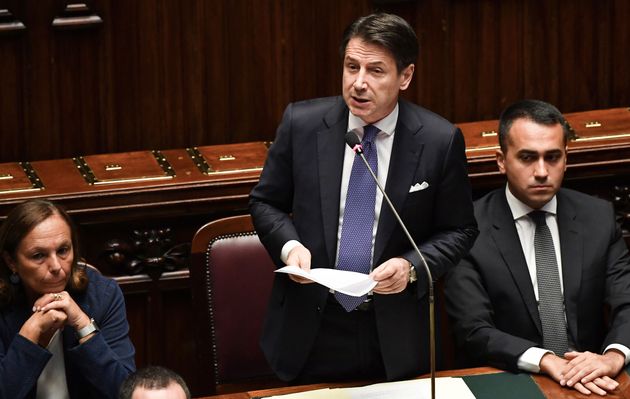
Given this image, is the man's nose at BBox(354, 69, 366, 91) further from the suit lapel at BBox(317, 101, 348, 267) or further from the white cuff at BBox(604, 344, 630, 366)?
the white cuff at BBox(604, 344, 630, 366)

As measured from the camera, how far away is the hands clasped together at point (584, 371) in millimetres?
3568

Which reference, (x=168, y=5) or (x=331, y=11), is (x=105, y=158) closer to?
(x=168, y=5)

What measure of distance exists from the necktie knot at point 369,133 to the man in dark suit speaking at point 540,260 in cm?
60

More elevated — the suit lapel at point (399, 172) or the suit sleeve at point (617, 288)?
the suit lapel at point (399, 172)

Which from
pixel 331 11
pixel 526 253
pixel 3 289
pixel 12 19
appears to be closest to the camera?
pixel 3 289

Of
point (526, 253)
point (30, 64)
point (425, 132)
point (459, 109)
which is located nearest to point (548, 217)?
point (526, 253)

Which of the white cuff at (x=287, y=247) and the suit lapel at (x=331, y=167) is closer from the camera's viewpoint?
the white cuff at (x=287, y=247)

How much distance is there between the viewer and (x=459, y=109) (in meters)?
5.57

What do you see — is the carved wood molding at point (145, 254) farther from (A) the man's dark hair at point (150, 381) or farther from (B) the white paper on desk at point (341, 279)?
(A) the man's dark hair at point (150, 381)

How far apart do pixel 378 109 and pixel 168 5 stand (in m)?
1.77

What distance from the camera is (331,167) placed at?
3656mm

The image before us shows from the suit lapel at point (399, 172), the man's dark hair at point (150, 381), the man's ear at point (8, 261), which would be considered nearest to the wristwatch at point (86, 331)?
the man's ear at point (8, 261)

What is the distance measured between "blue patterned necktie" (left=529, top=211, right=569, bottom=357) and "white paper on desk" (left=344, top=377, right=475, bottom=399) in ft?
1.75

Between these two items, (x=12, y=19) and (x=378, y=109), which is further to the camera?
(x=12, y=19)
